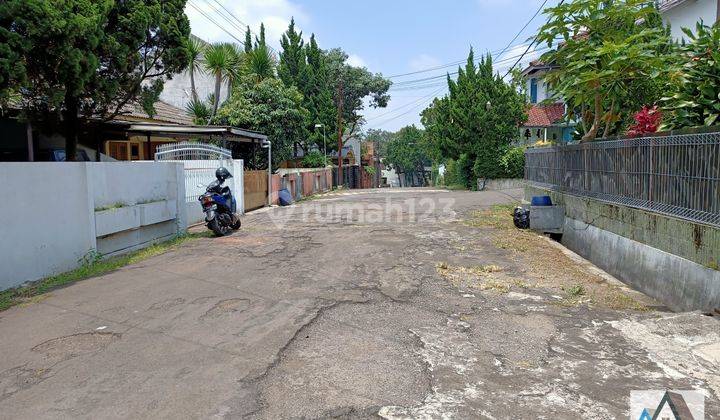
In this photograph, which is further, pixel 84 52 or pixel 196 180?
pixel 196 180

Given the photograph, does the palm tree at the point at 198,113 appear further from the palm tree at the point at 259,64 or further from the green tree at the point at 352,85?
the green tree at the point at 352,85

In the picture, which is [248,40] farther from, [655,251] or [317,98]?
[655,251]

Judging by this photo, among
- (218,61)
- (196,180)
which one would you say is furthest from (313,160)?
(196,180)

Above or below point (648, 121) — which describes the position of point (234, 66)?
above

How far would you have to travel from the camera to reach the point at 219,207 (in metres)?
11.5

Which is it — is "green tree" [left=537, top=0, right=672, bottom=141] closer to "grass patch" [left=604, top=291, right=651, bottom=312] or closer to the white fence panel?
"grass patch" [left=604, top=291, right=651, bottom=312]

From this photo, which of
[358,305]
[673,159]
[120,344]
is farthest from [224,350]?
[673,159]

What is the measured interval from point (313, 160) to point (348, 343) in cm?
3261

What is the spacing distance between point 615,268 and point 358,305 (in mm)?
4798

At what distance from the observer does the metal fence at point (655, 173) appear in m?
6.02

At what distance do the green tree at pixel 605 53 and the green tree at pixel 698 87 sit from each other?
56cm

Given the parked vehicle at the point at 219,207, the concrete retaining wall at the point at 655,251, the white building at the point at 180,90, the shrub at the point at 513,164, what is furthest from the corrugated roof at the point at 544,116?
the parked vehicle at the point at 219,207

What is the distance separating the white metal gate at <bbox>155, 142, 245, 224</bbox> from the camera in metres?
13.1

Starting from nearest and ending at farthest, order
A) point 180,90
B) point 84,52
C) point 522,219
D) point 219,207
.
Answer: point 84,52
point 219,207
point 522,219
point 180,90
